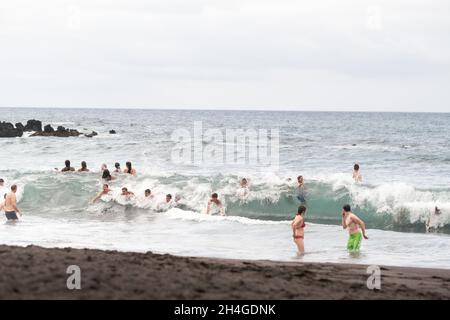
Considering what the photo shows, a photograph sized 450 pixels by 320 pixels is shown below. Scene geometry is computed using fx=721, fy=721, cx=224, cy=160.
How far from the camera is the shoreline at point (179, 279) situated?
9.05 m

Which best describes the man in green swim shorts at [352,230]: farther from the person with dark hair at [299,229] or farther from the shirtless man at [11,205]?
the shirtless man at [11,205]

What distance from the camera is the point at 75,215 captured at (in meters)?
24.6

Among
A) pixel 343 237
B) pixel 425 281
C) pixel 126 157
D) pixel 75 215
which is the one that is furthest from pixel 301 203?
pixel 126 157

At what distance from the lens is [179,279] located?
9859 mm

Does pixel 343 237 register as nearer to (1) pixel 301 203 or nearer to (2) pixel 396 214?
(2) pixel 396 214

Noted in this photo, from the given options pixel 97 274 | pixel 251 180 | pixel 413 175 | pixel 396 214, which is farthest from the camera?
pixel 413 175

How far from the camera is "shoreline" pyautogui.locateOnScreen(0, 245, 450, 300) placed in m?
9.05

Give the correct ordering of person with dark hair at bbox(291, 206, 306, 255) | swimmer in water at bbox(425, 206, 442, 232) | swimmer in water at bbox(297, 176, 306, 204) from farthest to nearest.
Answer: swimmer in water at bbox(297, 176, 306, 204)
swimmer in water at bbox(425, 206, 442, 232)
person with dark hair at bbox(291, 206, 306, 255)

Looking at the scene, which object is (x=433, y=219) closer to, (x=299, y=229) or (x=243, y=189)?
(x=299, y=229)

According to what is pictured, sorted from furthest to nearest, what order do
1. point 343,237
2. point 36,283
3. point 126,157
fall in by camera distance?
point 126,157 → point 343,237 → point 36,283

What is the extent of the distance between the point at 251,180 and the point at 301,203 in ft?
9.04

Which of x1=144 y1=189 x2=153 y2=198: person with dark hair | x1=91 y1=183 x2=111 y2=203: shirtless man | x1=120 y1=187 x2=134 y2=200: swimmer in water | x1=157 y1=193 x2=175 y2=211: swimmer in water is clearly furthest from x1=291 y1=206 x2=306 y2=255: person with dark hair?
x1=91 y1=183 x2=111 y2=203: shirtless man

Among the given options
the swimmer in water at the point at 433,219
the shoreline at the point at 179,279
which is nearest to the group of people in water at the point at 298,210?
the swimmer in water at the point at 433,219

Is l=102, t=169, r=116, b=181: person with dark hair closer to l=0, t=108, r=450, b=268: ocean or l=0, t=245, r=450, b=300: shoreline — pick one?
Result: l=0, t=108, r=450, b=268: ocean
